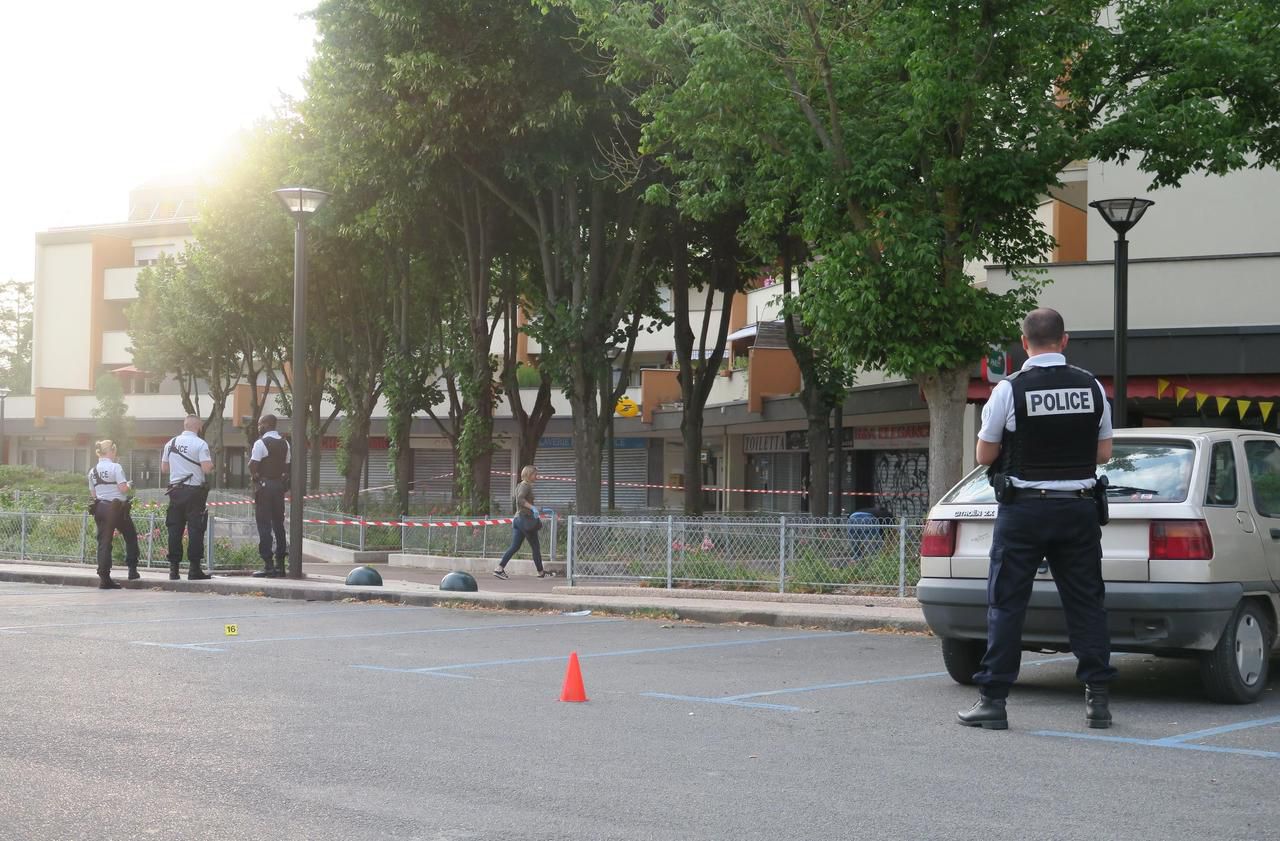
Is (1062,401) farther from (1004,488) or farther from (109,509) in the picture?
(109,509)

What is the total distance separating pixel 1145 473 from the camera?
8.73 metres

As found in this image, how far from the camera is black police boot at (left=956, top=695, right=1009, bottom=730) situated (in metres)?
7.45

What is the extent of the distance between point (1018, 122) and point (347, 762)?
12.4 m

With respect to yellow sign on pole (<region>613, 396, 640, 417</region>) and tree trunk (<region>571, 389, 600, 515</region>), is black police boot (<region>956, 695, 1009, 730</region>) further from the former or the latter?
yellow sign on pole (<region>613, 396, 640, 417</region>)

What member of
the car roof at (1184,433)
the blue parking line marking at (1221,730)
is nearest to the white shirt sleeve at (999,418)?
the blue parking line marking at (1221,730)

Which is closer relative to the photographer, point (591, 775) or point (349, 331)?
point (591, 775)

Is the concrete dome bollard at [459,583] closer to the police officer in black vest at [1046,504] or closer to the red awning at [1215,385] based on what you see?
the red awning at [1215,385]

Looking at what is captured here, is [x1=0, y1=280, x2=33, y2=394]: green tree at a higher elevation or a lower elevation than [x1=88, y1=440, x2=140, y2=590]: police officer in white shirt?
higher

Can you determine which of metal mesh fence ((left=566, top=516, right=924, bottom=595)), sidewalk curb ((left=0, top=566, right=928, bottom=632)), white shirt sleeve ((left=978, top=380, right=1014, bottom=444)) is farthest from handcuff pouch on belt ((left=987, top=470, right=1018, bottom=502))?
metal mesh fence ((left=566, top=516, right=924, bottom=595))

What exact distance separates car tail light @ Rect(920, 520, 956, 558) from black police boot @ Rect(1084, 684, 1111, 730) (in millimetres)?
1590

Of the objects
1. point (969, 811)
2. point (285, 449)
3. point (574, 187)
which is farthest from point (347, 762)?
point (574, 187)

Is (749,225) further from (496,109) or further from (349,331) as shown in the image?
(349,331)

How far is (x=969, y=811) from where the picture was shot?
560 cm

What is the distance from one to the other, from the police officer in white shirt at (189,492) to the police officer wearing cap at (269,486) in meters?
0.63
